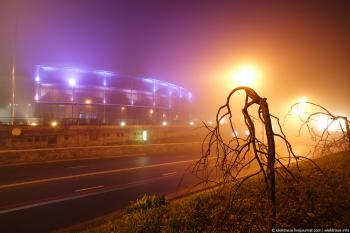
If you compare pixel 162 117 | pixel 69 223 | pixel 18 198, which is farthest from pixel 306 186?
pixel 162 117

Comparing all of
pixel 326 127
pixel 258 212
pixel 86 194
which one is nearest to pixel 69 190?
pixel 86 194

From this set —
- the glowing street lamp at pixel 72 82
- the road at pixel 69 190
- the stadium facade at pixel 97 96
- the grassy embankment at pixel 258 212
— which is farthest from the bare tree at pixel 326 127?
the glowing street lamp at pixel 72 82

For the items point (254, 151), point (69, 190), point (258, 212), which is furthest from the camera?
point (69, 190)

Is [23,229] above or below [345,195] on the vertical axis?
below

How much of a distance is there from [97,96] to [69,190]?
40.5 meters

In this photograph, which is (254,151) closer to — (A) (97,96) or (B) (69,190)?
(B) (69,190)

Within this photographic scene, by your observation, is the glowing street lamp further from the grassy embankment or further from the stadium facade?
the grassy embankment

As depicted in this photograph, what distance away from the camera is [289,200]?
15.6ft

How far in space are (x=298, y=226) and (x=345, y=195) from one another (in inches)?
69.5

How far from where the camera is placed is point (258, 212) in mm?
4410

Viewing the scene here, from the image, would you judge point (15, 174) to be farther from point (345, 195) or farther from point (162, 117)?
point (162, 117)

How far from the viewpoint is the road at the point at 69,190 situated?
9.79m

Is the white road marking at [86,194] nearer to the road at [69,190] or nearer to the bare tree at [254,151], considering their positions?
the road at [69,190]

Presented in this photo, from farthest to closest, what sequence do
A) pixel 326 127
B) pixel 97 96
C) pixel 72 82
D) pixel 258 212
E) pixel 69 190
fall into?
pixel 97 96
pixel 72 82
pixel 69 190
pixel 326 127
pixel 258 212
